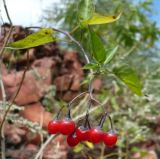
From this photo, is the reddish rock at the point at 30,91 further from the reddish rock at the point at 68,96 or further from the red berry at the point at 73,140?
the red berry at the point at 73,140

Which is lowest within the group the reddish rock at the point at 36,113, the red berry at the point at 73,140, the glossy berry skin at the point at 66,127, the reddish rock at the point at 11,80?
the reddish rock at the point at 36,113

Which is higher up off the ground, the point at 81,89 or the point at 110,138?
the point at 110,138

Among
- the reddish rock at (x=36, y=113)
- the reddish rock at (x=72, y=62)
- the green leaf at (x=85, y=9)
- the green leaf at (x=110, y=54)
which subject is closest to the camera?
the green leaf at (x=85, y=9)

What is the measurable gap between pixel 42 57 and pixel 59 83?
1.21 ft

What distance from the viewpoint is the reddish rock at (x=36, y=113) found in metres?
4.26

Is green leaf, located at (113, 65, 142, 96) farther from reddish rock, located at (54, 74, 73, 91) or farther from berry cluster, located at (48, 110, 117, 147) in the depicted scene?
reddish rock, located at (54, 74, 73, 91)

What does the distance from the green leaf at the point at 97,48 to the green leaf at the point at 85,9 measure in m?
0.07

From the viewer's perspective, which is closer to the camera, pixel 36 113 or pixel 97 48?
pixel 97 48

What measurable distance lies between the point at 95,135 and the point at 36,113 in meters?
3.14

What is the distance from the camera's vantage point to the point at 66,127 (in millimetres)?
1218

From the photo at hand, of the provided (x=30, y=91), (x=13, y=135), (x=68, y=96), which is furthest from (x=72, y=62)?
(x=13, y=135)

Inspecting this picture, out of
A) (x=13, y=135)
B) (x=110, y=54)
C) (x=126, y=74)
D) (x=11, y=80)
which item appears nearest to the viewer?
(x=126, y=74)

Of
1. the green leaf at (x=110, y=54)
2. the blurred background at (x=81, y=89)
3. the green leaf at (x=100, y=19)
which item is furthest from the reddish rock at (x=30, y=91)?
the green leaf at (x=100, y=19)

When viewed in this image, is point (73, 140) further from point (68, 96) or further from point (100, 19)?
point (68, 96)
